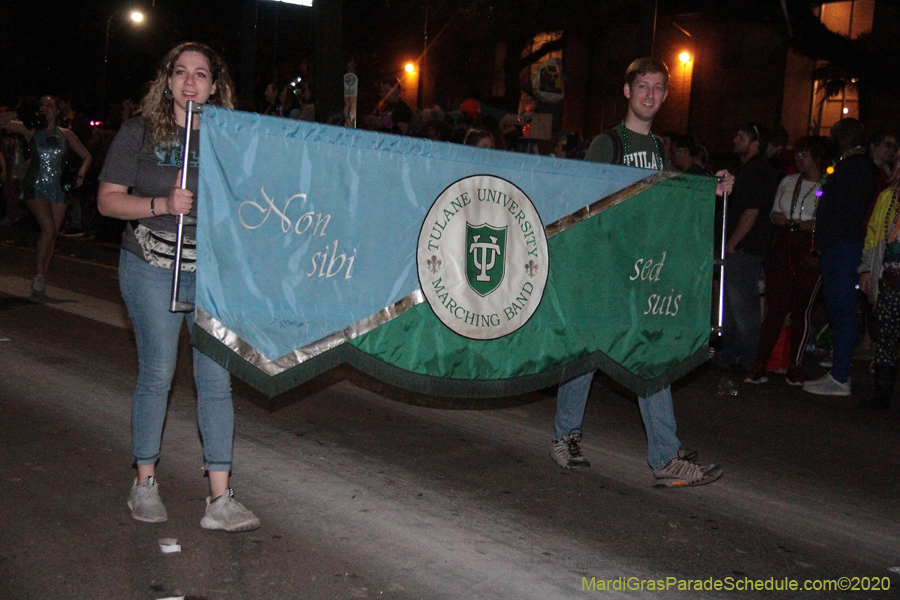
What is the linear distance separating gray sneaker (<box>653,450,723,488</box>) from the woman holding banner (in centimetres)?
229

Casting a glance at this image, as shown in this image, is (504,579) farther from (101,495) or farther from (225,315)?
(101,495)

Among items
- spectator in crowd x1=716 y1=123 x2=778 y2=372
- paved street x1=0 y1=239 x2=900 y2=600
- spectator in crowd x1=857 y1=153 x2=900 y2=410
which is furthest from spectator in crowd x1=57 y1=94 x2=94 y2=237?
spectator in crowd x1=857 y1=153 x2=900 y2=410

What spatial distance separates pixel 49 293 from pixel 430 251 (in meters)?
8.03

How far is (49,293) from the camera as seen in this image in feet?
36.1

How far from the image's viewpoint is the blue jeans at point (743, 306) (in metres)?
8.33

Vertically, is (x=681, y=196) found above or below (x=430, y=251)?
above

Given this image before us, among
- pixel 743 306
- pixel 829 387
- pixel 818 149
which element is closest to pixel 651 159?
pixel 818 149

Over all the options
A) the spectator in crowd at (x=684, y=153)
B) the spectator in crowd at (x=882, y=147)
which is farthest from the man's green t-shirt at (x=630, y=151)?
the spectator in crowd at (x=882, y=147)

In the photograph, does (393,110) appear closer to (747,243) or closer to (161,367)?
(747,243)

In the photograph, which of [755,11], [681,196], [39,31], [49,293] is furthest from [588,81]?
[681,196]

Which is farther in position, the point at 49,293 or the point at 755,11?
the point at 755,11

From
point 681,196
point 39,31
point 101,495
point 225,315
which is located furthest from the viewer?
point 39,31

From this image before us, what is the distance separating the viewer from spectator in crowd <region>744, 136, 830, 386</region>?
809cm

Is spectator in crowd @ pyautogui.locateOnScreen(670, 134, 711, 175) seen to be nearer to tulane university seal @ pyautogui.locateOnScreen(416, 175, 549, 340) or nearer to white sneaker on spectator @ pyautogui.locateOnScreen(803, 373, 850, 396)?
white sneaker on spectator @ pyautogui.locateOnScreen(803, 373, 850, 396)
